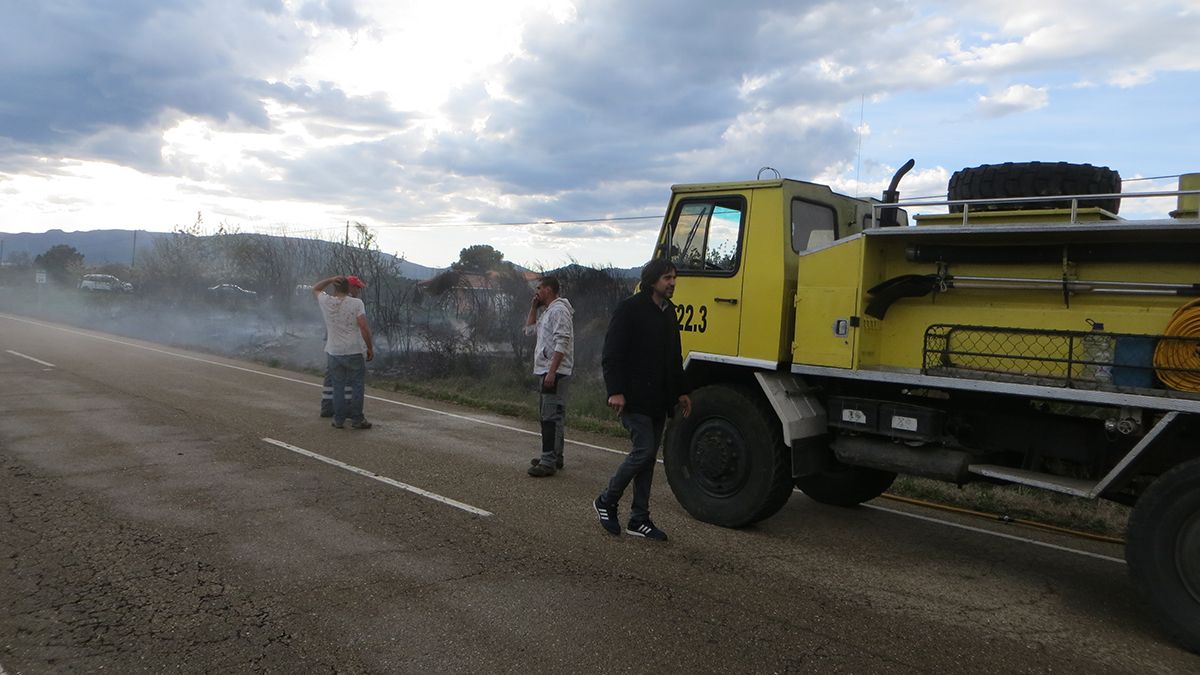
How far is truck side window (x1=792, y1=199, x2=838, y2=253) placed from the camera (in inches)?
244

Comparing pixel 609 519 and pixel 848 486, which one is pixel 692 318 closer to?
pixel 609 519

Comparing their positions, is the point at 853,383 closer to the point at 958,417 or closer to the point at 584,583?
the point at 958,417

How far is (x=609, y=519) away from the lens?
19.2 ft

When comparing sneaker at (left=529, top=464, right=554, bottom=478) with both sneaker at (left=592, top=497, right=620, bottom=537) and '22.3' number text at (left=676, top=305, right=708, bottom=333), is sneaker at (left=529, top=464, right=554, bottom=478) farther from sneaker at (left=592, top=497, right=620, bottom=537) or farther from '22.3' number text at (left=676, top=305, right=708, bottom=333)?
'22.3' number text at (left=676, top=305, right=708, bottom=333)

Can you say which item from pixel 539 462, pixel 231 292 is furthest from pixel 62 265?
pixel 539 462

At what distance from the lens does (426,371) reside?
18.6 metres

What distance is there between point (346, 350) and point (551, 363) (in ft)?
12.2

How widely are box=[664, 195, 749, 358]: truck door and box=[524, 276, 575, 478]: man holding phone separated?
132 cm

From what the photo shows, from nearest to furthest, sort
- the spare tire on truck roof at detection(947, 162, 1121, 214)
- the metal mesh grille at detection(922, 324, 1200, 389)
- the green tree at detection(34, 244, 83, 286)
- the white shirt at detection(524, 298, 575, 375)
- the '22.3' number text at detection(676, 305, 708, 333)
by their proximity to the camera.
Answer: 1. the metal mesh grille at detection(922, 324, 1200, 389)
2. the spare tire on truck roof at detection(947, 162, 1121, 214)
3. the '22.3' number text at detection(676, 305, 708, 333)
4. the white shirt at detection(524, 298, 575, 375)
5. the green tree at detection(34, 244, 83, 286)

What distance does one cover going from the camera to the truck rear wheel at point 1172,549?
13.9ft

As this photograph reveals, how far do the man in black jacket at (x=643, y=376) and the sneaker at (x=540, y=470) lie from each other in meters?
1.83

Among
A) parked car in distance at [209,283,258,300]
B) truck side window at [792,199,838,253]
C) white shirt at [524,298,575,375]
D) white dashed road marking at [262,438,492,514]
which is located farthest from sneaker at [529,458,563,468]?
parked car in distance at [209,283,258,300]

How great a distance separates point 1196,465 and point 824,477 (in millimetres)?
3037

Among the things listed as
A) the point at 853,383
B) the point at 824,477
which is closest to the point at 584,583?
the point at 853,383
